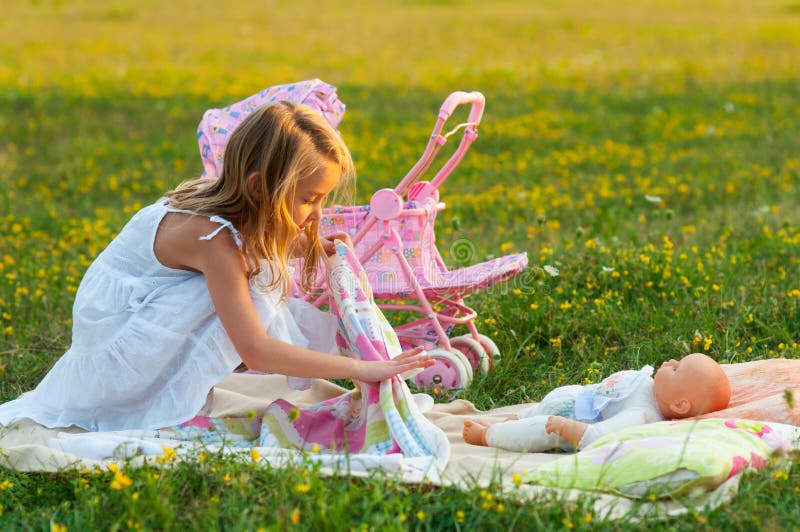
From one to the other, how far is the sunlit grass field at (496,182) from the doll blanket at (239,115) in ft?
3.62

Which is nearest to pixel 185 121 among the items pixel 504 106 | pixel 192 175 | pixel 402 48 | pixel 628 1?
pixel 192 175

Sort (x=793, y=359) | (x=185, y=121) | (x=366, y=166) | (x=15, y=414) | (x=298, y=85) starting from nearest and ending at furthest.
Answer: (x=15, y=414) < (x=793, y=359) < (x=298, y=85) < (x=366, y=166) < (x=185, y=121)

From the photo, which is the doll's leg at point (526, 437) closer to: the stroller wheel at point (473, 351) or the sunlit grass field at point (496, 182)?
the sunlit grass field at point (496, 182)

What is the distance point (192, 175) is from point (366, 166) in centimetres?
132

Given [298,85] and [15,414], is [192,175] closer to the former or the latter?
[298,85]

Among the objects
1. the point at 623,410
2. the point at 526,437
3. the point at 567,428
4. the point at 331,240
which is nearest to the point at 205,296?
the point at 331,240

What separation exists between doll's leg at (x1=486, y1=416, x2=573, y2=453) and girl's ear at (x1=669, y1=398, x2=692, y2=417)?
13.9 inches

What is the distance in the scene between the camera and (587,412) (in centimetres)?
326

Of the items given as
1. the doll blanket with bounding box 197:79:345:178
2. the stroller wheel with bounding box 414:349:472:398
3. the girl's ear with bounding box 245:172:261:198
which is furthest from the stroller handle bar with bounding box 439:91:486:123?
the stroller wheel with bounding box 414:349:472:398

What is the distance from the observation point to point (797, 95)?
9.17 metres

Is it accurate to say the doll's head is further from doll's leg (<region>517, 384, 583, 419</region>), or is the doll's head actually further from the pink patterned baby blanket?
the pink patterned baby blanket

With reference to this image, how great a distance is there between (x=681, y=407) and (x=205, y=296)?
5.25 feet

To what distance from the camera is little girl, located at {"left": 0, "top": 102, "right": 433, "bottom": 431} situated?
307 centimetres

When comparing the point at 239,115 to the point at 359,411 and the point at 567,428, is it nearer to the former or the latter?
the point at 359,411
